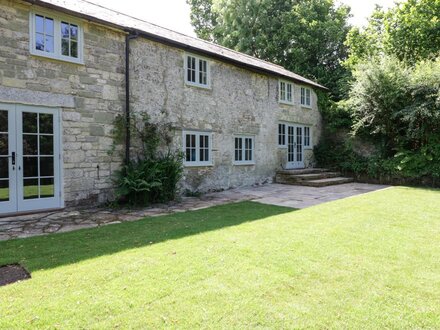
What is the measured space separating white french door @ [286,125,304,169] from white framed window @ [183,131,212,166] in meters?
5.12

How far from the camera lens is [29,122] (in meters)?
6.88

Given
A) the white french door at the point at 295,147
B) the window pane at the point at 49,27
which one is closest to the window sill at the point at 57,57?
the window pane at the point at 49,27

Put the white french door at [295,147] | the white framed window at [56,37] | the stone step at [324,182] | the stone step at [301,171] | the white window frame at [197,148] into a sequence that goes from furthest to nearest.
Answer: the white french door at [295,147], the stone step at [301,171], the stone step at [324,182], the white window frame at [197,148], the white framed window at [56,37]

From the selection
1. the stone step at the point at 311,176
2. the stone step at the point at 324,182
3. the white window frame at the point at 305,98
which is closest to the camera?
the stone step at the point at 324,182

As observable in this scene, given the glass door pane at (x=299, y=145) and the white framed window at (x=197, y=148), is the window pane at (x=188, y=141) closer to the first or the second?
the white framed window at (x=197, y=148)

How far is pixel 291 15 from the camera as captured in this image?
2219 cm

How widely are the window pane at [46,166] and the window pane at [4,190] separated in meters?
0.70

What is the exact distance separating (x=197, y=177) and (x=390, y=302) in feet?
26.7

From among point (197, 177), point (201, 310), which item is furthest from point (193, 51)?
point (201, 310)

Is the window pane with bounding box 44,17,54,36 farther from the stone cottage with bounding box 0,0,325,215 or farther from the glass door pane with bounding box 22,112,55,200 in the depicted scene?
the glass door pane with bounding box 22,112,55,200

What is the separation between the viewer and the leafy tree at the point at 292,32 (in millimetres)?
21734

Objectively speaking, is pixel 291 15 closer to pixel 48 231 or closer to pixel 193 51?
pixel 193 51

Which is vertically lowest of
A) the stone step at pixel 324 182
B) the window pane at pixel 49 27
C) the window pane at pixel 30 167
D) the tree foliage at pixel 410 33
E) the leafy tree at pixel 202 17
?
the stone step at pixel 324 182

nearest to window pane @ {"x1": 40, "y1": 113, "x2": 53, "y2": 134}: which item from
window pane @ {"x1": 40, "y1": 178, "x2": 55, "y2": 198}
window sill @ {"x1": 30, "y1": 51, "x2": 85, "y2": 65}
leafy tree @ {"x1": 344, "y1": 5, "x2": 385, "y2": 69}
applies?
window pane @ {"x1": 40, "y1": 178, "x2": 55, "y2": 198}
